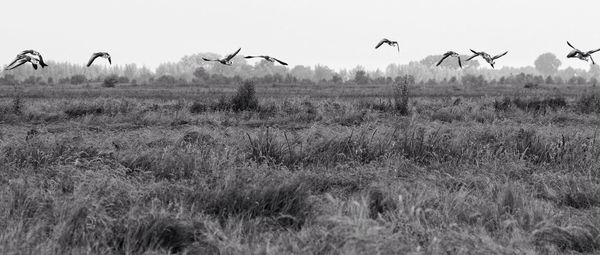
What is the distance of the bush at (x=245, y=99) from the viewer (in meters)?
16.0

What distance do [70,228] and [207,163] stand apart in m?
2.43

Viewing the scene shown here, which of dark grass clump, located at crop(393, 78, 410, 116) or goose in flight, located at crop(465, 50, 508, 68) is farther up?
goose in flight, located at crop(465, 50, 508, 68)

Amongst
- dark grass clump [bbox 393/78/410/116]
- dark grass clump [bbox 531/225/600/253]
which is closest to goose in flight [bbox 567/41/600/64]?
dark grass clump [bbox 531/225/600/253]

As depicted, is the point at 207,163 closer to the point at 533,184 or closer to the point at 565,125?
the point at 533,184

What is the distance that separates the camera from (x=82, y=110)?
49.8 feet

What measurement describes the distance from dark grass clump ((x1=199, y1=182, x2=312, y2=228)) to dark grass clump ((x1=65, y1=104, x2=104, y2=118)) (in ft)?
34.5

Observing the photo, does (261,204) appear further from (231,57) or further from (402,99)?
(402,99)

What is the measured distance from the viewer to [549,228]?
192 inches

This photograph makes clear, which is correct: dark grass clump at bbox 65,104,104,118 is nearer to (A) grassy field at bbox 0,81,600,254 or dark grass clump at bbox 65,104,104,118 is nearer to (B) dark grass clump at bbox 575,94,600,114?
(A) grassy field at bbox 0,81,600,254

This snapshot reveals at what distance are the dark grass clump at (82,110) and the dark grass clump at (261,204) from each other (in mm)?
10501

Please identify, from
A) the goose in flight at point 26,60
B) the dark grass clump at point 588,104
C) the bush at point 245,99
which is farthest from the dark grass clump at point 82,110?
the dark grass clump at point 588,104

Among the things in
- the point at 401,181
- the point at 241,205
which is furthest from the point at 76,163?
the point at 401,181

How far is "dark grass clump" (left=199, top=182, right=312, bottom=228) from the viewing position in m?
5.27

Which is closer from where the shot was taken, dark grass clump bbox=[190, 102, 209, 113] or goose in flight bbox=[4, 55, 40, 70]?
goose in flight bbox=[4, 55, 40, 70]
